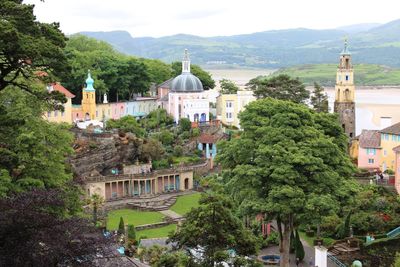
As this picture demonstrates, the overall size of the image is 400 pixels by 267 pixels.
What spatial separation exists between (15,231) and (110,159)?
143 ft

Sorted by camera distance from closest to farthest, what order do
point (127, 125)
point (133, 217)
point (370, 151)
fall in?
1. point (133, 217)
2. point (370, 151)
3. point (127, 125)

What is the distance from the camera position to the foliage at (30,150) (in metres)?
24.5

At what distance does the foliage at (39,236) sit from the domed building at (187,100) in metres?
57.9

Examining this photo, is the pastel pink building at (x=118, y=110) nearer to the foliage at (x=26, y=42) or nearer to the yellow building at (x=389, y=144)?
the yellow building at (x=389, y=144)

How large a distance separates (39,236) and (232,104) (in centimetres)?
6324

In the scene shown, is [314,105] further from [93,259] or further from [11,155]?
[93,259]

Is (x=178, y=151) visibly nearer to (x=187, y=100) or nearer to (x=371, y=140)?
Answer: (x=187, y=100)

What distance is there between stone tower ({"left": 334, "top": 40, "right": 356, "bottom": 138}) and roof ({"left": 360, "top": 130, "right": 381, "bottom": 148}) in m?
8.98

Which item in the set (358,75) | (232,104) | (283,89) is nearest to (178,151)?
(283,89)

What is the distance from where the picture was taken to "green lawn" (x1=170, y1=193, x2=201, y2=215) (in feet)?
168

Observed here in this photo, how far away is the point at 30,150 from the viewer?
86.0 feet

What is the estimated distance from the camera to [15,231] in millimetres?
15016

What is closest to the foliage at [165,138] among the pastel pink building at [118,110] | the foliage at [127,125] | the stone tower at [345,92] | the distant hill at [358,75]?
the foliage at [127,125]

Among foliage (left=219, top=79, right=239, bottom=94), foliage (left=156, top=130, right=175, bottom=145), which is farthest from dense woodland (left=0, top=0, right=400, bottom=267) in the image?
foliage (left=219, top=79, right=239, bottom=94)
